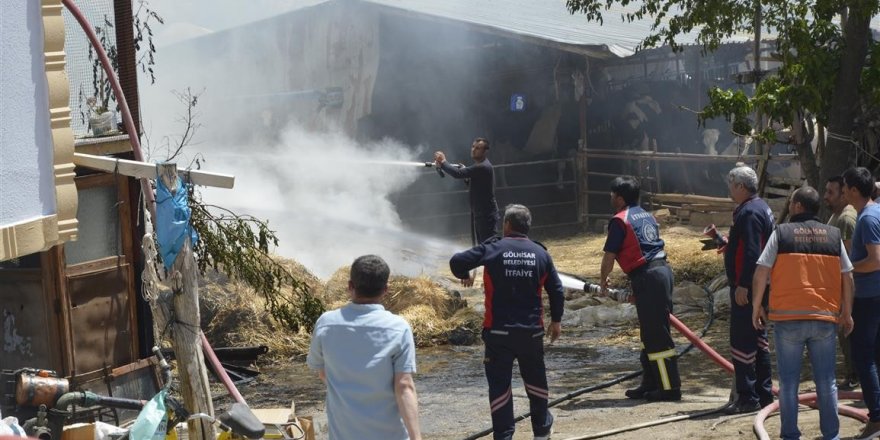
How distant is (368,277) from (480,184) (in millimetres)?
8482

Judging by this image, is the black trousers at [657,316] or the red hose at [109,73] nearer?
the red hose at [109,73]

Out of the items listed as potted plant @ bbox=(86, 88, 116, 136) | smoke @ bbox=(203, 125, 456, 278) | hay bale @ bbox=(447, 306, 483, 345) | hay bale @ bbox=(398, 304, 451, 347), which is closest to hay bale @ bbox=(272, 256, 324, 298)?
hay bale @ bbox=(398, 304, 451, 347)

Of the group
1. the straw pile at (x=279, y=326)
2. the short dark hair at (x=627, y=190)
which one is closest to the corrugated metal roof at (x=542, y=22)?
the straw pile at (x=279, y=326)

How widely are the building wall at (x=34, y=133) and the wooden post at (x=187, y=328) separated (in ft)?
1.95

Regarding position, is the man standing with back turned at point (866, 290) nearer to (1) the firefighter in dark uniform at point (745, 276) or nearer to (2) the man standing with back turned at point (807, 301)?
(2) the man standing with back turned at point (807, 301)

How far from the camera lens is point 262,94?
2255cm

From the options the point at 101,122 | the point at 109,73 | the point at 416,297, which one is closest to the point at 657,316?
the point at 109,73

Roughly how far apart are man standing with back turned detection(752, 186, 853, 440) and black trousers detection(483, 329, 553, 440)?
1.40 metres

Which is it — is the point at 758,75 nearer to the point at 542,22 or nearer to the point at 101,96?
the point at 101,96

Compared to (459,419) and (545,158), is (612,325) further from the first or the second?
(545,158)

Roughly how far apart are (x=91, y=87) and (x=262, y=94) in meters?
13.1

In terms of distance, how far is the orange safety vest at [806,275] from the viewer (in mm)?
6566

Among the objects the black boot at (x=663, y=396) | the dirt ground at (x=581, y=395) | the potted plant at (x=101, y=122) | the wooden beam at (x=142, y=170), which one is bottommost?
the dirt ground at (x=581, y=395)

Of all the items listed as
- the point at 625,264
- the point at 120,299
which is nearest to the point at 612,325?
the point at 625,264
